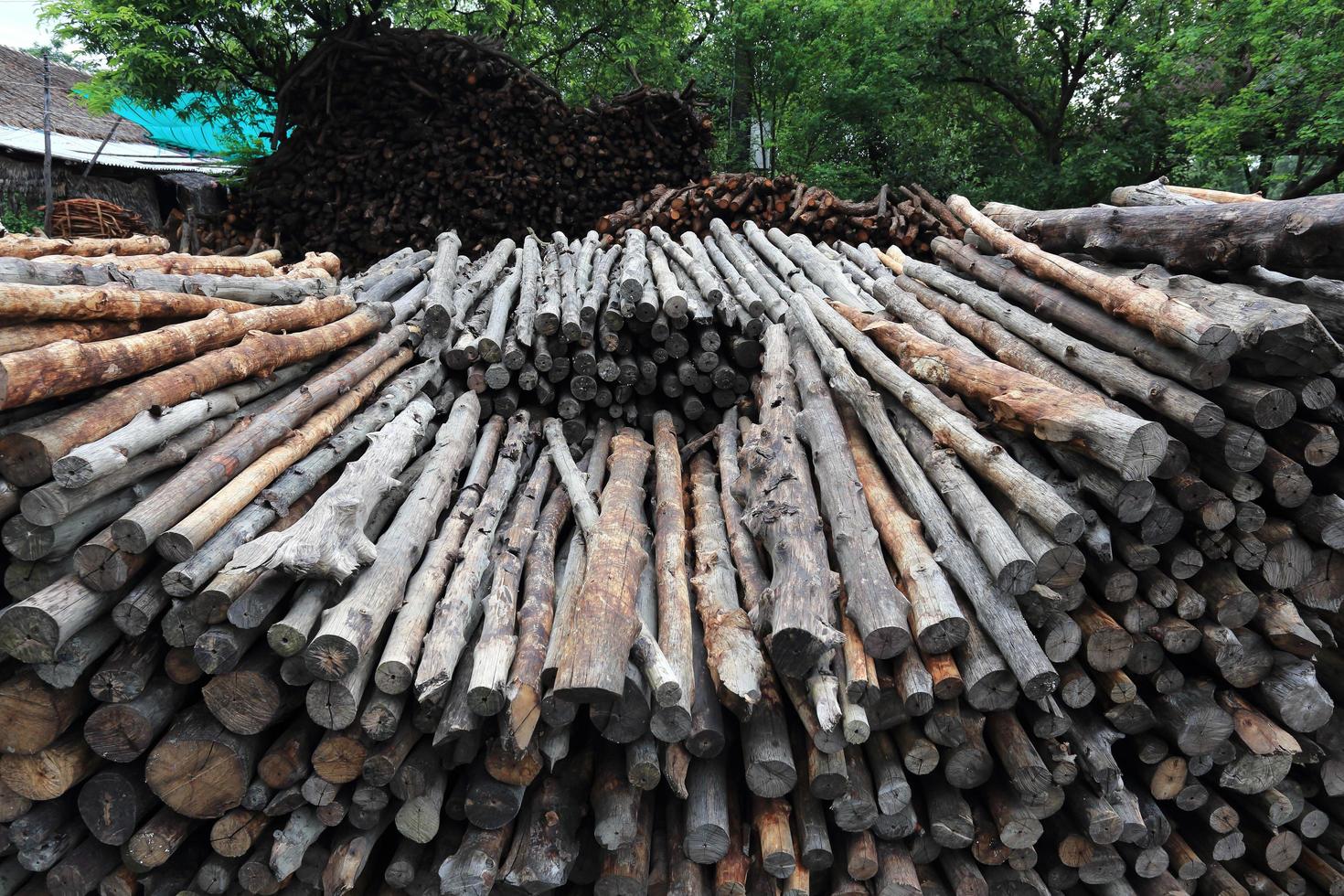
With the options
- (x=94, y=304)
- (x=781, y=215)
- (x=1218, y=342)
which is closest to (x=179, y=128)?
(x=781, y=215)

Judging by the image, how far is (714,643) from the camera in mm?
3230

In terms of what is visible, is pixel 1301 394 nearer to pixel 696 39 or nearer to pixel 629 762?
pixel 629 762

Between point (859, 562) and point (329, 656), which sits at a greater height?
point (859, 562)

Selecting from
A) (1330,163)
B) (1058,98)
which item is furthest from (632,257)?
(1058,98)

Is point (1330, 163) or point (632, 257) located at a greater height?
point (1330, 163)

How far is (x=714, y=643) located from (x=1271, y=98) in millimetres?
14410

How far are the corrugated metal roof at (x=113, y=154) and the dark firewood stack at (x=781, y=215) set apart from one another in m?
9.23

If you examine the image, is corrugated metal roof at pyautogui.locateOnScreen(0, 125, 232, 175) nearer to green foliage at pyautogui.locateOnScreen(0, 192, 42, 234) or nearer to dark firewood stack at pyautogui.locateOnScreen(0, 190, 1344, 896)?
green foliage at pyautogui.locateOnScreen(0, 192, 42, 234)

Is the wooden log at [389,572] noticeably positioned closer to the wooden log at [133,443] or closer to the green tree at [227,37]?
the wooden log at [133,443]

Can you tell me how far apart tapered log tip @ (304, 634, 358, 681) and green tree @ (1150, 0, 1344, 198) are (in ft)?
45.5

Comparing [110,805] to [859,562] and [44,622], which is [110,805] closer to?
[44,622]

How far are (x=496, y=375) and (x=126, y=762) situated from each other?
3.14 metres

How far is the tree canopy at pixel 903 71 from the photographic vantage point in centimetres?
1162

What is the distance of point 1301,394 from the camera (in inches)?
125
